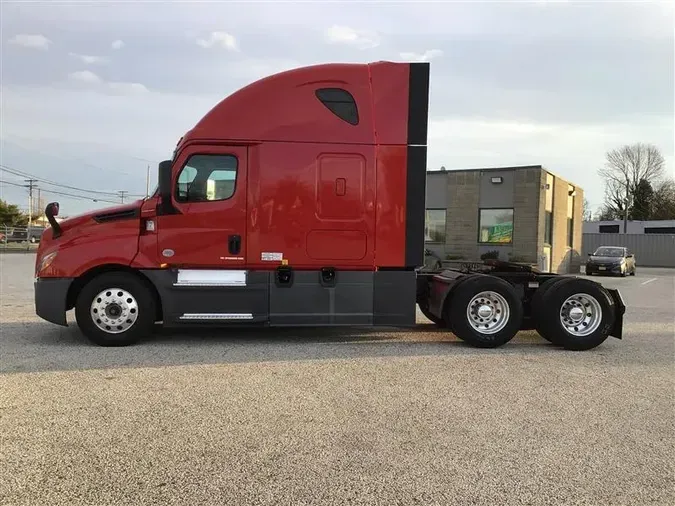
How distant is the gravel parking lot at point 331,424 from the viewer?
10.9ft

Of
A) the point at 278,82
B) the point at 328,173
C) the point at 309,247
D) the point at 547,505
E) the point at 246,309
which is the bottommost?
the point at 547,505

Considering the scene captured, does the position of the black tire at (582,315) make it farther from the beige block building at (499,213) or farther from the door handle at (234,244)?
the beige block building at (499,213)

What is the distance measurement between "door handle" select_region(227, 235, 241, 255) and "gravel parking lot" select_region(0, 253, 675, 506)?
1.28 meters

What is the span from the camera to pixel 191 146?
7195 millimetres

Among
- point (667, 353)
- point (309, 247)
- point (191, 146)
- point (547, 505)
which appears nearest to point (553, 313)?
point (667, 353)

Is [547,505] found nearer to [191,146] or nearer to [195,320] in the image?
A: [195,320]

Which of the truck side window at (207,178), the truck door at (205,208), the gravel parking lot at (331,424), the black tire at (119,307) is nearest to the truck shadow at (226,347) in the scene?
the gravel parking lot at (331,424)

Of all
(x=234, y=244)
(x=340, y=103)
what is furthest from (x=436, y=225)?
(x=234, y=244)

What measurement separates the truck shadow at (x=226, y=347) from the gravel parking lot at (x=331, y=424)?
59 mm

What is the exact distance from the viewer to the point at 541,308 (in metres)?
7.64

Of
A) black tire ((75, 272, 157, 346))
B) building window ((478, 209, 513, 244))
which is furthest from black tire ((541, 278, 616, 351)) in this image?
building window ((478, 209, 513, 244))

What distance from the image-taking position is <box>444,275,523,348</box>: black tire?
7.44 m

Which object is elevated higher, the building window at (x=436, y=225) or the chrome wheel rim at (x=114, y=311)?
the building window at (x=436, y=225)

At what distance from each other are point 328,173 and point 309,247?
1.02m
